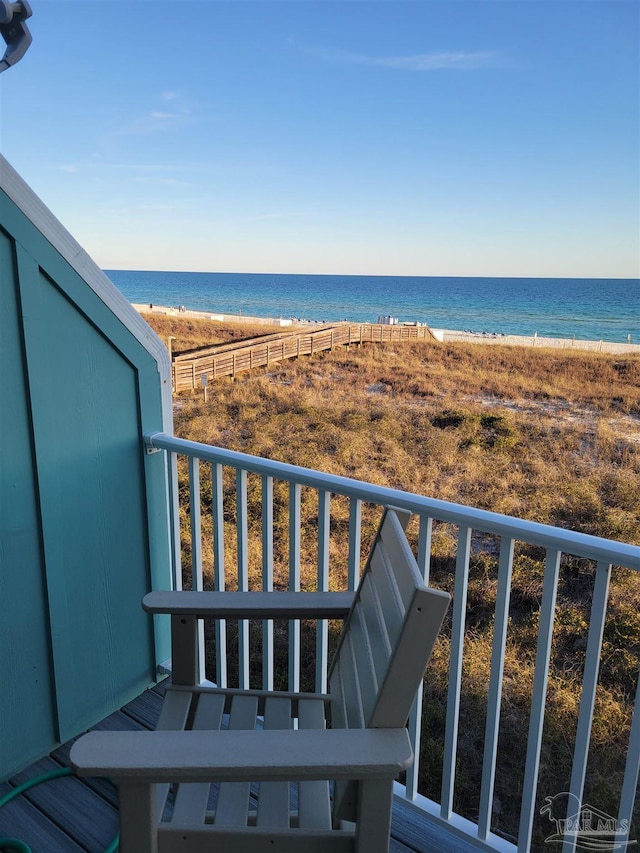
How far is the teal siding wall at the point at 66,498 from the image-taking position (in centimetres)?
166

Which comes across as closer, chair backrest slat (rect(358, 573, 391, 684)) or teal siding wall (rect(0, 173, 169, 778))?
chair backrest slat (rect(358, 573, 391, 684))

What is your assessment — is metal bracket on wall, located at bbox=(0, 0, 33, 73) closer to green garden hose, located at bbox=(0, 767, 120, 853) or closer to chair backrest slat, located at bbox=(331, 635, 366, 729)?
chair backrest slat, located at bbox=(331, 635, 366, 729)

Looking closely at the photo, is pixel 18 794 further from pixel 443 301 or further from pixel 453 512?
pixel 443 301

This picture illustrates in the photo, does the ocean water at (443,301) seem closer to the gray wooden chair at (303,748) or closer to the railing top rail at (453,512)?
the railing top rail at (453,512)

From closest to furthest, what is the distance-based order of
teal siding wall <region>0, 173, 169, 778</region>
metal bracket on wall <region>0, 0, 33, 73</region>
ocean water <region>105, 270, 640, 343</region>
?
metal bracket on wall <region>0, 0, 33, 73</region>
teal siding wall <region>0, 173, 169, 778</region>
ocean water <region>105, 270, 640, 343</region>

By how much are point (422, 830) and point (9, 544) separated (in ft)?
4.47

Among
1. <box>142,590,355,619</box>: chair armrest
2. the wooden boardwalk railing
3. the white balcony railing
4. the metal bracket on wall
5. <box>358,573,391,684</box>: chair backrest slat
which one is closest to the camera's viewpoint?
<box>358,573,391,684</box>: chair backrest slat

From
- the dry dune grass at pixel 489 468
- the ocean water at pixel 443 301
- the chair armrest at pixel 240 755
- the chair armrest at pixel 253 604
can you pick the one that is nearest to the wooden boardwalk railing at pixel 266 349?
the dry dune grass at pixel 489 468

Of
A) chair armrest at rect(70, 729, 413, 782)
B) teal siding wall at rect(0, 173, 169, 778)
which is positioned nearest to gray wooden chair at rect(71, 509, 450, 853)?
chair armrest at rect(70, 729, 413, 782)

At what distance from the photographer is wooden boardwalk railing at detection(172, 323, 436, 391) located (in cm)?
1484

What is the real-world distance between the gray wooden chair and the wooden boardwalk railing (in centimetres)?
1172

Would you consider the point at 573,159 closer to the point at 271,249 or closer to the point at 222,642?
the point at 271,249

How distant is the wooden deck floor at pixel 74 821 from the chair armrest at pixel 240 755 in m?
0.88

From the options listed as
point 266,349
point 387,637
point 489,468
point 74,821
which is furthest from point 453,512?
point 266,349
